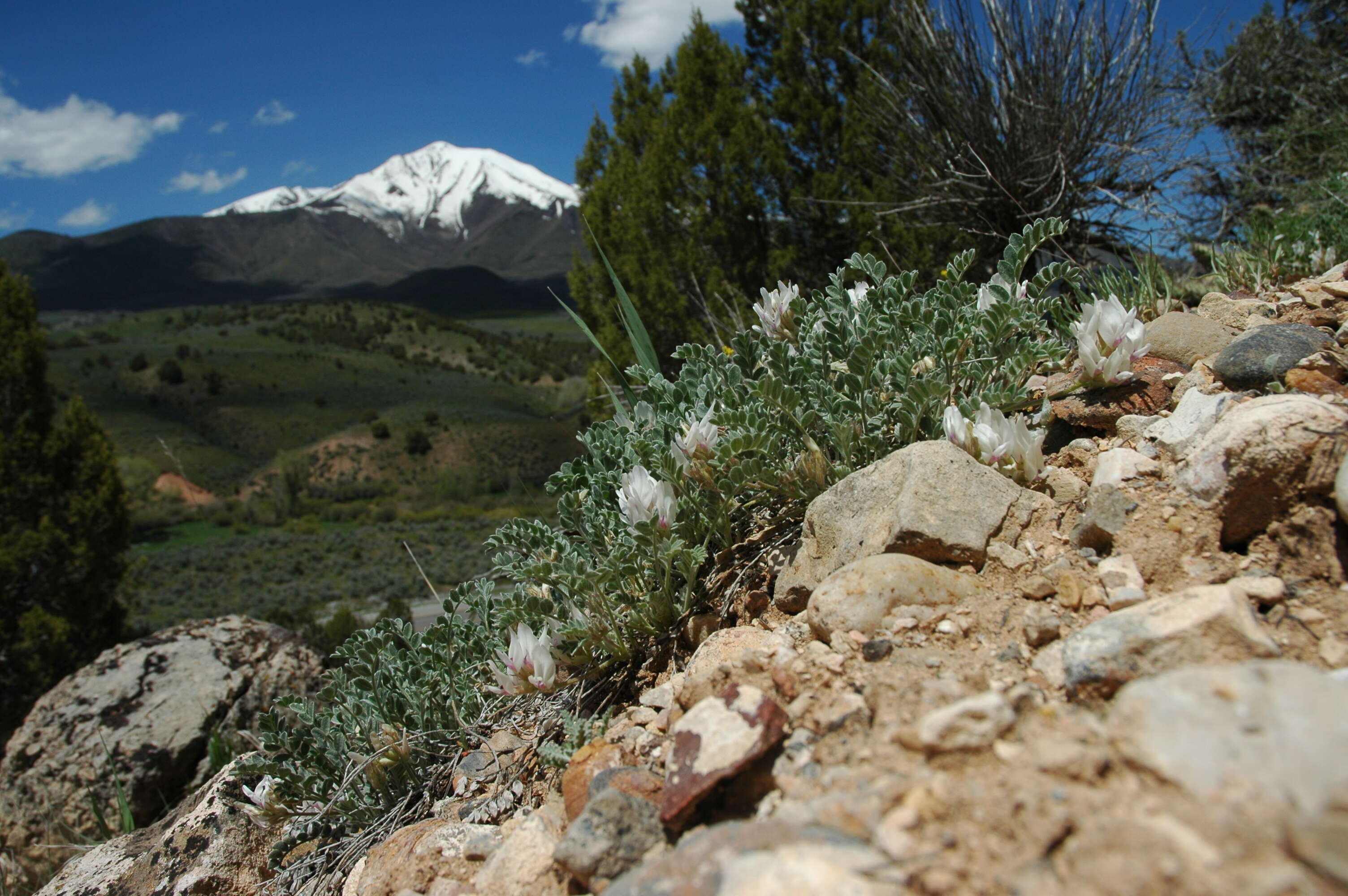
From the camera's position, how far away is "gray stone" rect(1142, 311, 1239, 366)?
223cm

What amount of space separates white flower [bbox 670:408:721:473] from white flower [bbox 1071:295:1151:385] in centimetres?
100

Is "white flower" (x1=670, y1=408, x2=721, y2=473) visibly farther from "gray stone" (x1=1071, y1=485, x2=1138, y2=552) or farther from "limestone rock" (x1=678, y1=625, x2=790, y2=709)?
"gray stone" (x1=1071, y1=485, x2=1138, y2=552)

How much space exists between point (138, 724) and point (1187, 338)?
16.9 ft

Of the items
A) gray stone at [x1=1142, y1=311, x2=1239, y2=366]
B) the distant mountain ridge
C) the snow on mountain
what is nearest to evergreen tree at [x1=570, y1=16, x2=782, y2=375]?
gray stone at [x1=1142, y1=311, x2=1239, y2=366]

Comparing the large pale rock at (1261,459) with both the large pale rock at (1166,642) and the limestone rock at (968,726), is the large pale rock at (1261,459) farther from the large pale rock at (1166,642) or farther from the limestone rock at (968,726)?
the limestone rock at (968,726)

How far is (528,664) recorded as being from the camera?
195cm

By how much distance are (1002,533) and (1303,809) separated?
1.04 metres

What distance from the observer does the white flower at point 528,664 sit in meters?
1.92

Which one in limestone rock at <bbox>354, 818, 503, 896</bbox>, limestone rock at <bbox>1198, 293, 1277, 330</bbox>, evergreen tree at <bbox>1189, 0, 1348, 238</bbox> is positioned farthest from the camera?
evergreen tree at <bbox>1189, 0, 1348, 238</bbox>

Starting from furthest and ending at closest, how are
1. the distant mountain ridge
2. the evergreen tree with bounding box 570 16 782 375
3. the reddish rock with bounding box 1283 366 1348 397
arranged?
the distant mountain ridge
the evergreen tree with bounding box 570 16 782 375
the reddish rock with bounding box 1283 366 1348 397

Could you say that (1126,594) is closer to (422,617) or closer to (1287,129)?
(1287,129)

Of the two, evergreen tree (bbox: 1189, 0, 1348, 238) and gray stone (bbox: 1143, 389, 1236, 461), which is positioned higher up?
evergreen tree (bbox: 1189, 0, 1348, 238)

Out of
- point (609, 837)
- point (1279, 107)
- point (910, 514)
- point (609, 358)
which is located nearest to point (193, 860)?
point (609, 837)

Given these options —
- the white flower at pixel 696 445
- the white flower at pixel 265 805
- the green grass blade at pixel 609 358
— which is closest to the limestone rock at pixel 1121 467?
the white flower at pixel 696 445
